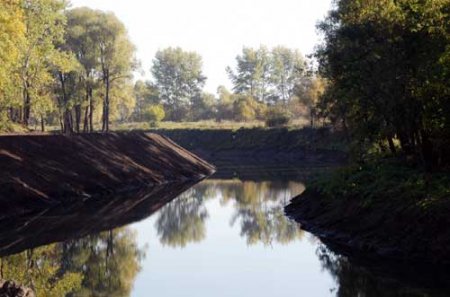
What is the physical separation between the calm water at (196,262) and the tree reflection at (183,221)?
0.21 ft

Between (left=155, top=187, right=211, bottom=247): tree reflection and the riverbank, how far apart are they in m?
6.62

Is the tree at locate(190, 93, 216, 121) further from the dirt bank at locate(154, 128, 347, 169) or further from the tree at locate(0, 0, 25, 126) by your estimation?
the tree at locate(0, 0, 25, 126)

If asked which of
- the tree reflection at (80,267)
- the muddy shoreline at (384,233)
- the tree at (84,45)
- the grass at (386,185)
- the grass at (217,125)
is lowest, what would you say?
the tree reflection at (80,267)

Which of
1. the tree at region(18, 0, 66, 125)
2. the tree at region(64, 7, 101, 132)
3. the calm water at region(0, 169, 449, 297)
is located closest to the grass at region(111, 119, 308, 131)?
the tree at region(64, 7, 101, 132)

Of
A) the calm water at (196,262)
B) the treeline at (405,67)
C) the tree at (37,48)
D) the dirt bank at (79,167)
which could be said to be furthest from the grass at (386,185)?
the tree at (37,48)

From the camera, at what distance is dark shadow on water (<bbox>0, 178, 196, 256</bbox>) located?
33875mm

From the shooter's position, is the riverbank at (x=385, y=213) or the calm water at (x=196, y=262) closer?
the calm water at (x=196, y=262)

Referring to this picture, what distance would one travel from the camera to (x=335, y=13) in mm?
49344

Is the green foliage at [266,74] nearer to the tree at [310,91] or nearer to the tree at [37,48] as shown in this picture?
the tree at [310,91]

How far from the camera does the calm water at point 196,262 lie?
23.4 meters

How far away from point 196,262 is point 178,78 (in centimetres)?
15516

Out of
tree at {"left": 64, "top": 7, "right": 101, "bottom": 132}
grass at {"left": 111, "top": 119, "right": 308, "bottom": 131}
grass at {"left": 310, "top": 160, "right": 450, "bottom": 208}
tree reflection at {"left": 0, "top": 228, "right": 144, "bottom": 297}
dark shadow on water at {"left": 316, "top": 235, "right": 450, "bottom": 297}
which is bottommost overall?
tree reflection at {"left": 0, "top": 228, "right": 144, "bottom": 297}

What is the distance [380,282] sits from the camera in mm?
23828

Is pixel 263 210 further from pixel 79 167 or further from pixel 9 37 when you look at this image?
pixel 9 37
